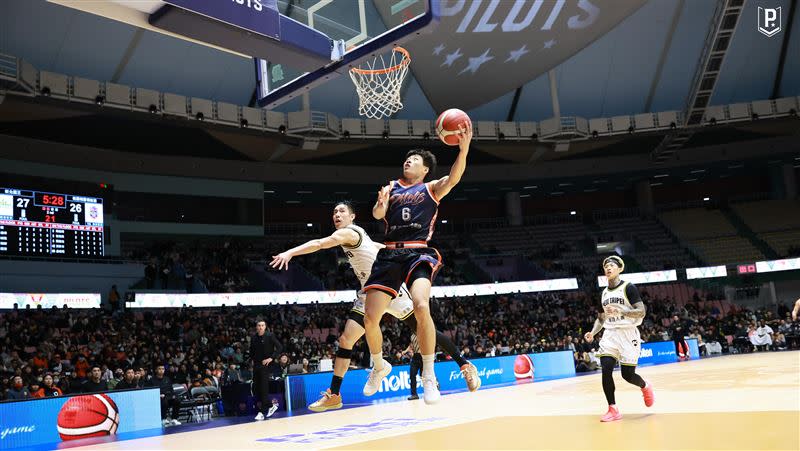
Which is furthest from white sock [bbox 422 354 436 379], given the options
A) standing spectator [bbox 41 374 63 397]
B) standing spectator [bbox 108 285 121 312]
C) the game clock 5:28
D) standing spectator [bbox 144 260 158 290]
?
standing spectator [bbox 144 260 158 290]

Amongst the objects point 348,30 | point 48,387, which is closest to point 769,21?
point 348,30

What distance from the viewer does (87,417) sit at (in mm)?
12719

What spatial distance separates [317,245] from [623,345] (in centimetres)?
525

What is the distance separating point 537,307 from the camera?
37188mm

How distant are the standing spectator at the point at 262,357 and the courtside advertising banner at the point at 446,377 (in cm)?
207

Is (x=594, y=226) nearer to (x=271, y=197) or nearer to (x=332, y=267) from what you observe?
(x=332, y=267)

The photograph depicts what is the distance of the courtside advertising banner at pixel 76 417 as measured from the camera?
1195cm

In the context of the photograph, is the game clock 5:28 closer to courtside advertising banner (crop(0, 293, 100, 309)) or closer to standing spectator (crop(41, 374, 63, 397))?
courtside advertising banner (crop(0, 293, 100, 309))

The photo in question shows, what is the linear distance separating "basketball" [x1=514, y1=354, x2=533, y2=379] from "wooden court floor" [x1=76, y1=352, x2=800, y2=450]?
30.8 ft

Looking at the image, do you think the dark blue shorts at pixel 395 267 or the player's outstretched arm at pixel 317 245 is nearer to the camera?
the player's outstretched arm at pixel 317 245

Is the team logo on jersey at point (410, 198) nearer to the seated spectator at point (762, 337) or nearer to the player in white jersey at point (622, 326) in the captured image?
the player in white jersey at point (622, 326)

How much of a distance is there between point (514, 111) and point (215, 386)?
25.9m

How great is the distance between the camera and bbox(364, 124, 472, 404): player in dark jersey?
6.26 metres

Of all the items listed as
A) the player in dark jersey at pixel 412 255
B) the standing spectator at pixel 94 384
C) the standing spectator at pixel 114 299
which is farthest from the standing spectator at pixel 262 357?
the standing spectator at pixel 114 299
